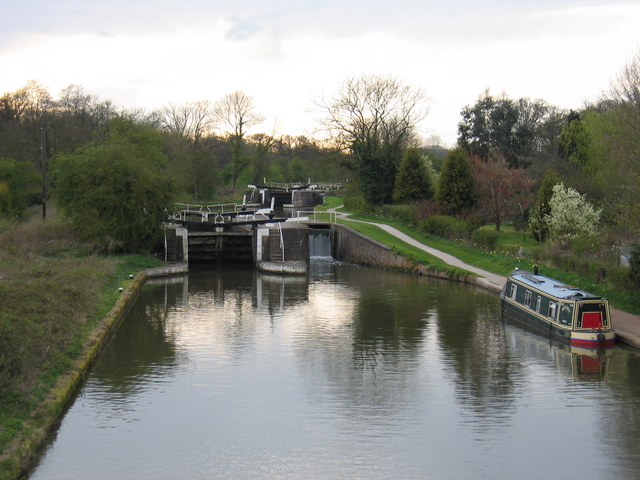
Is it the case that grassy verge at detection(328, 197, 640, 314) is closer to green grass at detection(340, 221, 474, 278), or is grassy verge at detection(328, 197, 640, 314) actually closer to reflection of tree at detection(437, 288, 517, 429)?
green grass at detection(340, 221, 474, 278)

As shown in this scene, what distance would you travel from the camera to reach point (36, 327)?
11.2 meters

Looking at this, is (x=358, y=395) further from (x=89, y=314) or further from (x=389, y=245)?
(x=389, y=245)

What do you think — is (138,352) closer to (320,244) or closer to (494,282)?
(494,282)

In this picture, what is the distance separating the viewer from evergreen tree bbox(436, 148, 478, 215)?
36.6 meters

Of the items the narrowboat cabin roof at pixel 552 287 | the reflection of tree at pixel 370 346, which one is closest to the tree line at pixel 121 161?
the reflection of tree at pixel 370 346

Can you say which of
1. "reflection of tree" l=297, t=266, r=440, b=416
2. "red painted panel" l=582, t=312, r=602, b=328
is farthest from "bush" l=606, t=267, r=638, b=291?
"reflection of tree" l=297, t=266, r=440, b=416

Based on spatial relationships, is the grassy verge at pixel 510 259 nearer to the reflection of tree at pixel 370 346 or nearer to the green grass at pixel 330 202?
the reflection of tree at pixel 370 346

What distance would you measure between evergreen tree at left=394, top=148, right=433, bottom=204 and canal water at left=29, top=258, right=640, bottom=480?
22.0 meters

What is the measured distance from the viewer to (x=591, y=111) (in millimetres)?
38688

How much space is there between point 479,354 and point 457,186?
72.6 feet

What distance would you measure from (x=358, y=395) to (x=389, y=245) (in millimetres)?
19512

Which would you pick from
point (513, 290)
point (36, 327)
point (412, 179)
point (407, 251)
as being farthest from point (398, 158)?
point (36, 327)

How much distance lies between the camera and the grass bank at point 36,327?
9.55m

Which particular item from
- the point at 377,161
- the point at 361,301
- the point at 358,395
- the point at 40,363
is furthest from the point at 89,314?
the point at 377,161
